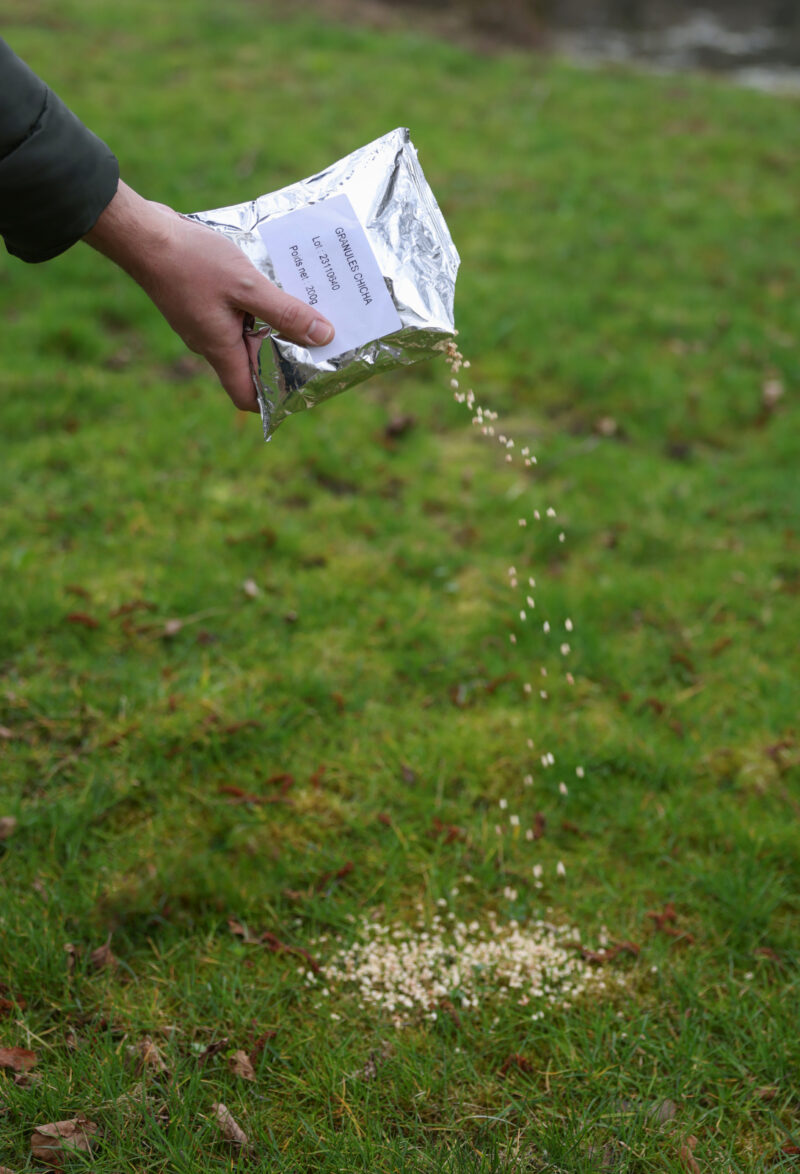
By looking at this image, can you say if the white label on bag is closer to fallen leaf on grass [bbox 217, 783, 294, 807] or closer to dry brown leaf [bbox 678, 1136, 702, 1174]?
fallen leaf on grass [bbox 217, 783, 294, 807]

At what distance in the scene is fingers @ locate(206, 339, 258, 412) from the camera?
7.58ft

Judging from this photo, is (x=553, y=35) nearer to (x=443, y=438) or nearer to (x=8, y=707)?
(x=443, y=438)

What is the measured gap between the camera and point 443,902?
2.69m

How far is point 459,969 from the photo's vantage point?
2539 millimetres

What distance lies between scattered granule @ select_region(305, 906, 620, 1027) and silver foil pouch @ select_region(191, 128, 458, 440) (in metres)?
1.53

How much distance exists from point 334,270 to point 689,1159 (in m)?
2.20

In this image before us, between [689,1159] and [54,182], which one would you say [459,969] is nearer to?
[689,1159]

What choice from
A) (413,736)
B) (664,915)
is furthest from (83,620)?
(664,915)

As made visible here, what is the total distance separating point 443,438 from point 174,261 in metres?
2.86

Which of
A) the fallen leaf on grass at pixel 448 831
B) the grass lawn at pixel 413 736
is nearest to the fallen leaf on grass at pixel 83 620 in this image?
the grass lawn at pixel 413 736

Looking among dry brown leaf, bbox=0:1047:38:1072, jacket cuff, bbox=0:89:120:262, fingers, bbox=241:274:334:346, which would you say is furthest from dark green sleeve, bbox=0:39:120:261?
dry brown leaf, bbox=0:1047:38:1072

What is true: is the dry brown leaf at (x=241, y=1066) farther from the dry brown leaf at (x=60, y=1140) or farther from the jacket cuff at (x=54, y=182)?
the jacket cuff at (x=54, y=182)

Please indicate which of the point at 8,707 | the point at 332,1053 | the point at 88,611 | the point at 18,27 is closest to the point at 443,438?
the point at 88,611

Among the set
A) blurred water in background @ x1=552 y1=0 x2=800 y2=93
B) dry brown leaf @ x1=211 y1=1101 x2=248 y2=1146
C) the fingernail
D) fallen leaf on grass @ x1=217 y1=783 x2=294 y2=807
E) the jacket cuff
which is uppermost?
the jacket cuff
